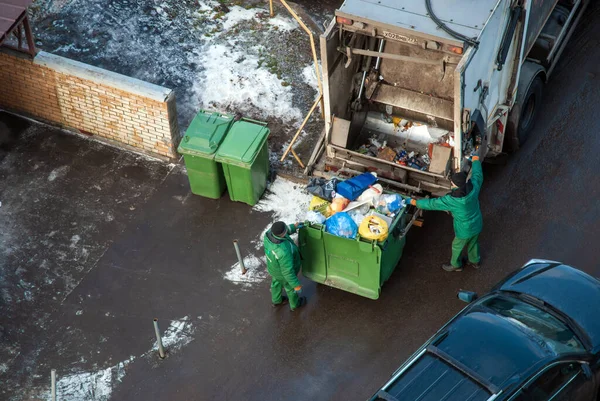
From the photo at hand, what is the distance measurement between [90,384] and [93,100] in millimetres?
4244

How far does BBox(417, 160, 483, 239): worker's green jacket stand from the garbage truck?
1.14 feet

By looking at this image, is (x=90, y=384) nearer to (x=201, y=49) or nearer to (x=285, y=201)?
(x=285, y=201)

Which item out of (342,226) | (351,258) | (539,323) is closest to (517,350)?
(539,323)

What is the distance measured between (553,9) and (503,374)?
638 cm

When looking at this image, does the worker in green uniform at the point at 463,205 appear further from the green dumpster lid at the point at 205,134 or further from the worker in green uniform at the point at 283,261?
the green dumpster lid at the point at 205,134

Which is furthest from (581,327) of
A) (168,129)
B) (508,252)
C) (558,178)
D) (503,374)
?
(168,129)

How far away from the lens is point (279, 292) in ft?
34.1

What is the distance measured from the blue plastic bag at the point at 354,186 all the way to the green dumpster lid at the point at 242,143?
1.35m

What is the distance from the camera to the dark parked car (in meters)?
8.21

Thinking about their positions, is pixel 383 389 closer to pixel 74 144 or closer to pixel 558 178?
pixel 558 178

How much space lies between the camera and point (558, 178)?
39.0 feet

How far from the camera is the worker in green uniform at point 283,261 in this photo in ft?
31.4

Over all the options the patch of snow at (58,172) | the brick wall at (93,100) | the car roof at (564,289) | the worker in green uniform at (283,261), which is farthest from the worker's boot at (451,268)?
the patch of snow at (58,172)

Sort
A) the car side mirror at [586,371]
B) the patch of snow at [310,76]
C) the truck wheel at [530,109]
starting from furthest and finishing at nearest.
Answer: the patch of snow at [310,76] → the truck wheel at [530,109] → the car side mirror at [586,371]
